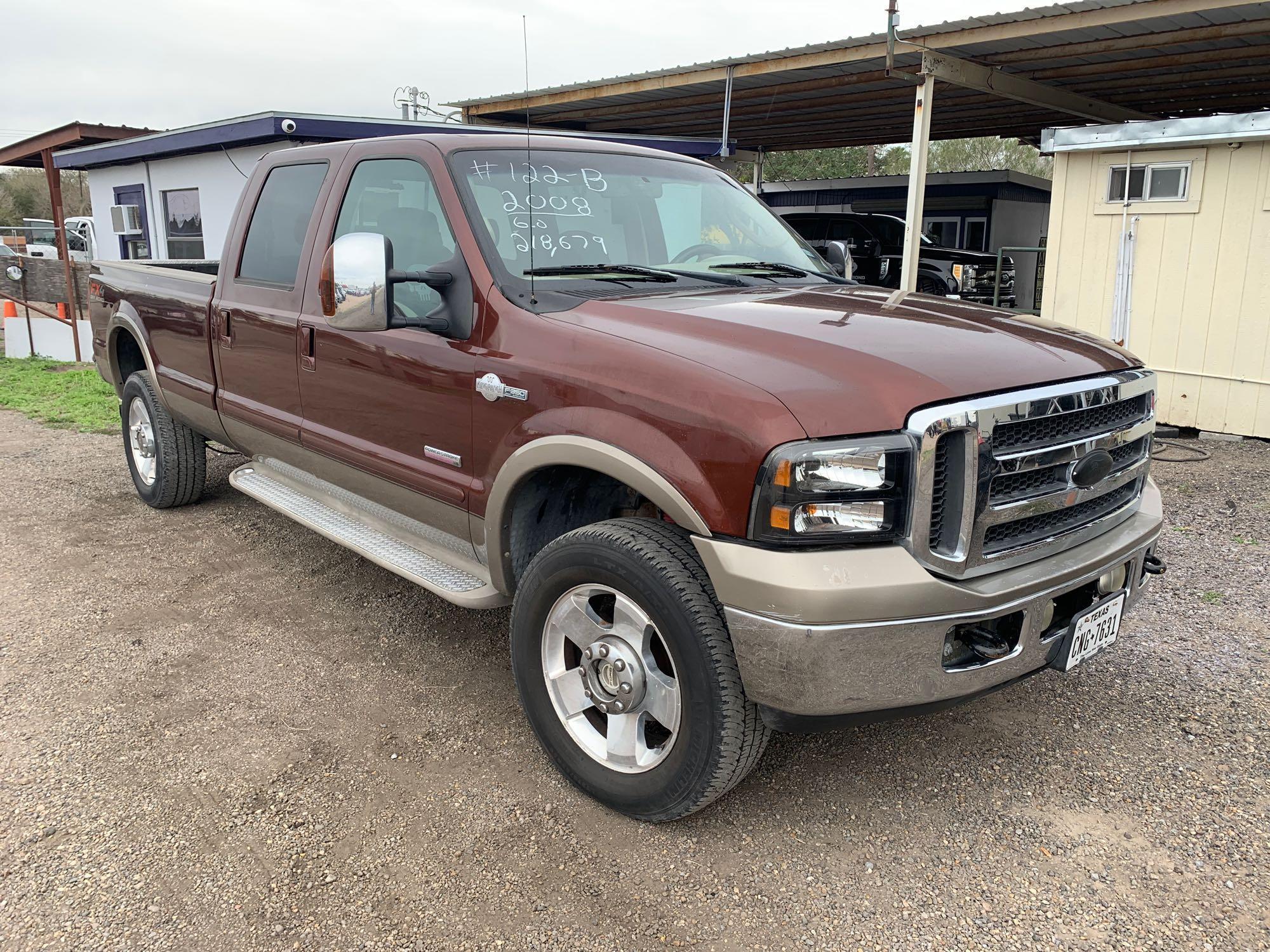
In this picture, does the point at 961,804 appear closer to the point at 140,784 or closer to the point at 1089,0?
the point at 140,784

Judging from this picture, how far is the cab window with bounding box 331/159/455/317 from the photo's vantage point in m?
3.52

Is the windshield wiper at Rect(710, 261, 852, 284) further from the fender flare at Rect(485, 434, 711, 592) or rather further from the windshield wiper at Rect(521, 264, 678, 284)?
the fender flare at Rect(485, 434, 711, 592)

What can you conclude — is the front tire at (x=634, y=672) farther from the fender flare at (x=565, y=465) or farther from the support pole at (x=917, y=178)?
the support pole at (x=917, y=178)

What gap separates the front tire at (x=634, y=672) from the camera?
252cm

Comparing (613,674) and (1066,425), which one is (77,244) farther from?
(1066,425)

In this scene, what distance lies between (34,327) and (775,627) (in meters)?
14.4

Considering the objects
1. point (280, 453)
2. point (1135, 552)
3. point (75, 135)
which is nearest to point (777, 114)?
point (75, 135)

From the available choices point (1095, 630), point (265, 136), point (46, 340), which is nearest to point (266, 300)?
point (1095, 630)

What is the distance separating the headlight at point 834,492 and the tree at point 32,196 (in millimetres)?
58955

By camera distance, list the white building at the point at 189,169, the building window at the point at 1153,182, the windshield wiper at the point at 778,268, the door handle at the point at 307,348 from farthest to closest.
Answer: the white building at the point at 189,169, the building window at the point at 1153,182, the door handle at the point at 307,348, the windshield wiper at the point at 778,268

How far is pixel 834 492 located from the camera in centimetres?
234

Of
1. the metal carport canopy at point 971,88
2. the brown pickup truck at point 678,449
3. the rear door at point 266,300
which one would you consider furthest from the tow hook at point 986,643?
the metal carport canopy at point 971,88

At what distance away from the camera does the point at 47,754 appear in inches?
126

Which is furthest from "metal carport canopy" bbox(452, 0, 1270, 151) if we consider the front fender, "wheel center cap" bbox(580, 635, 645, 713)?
"wheel center cap" bbox(580, 635, 645, 713)
